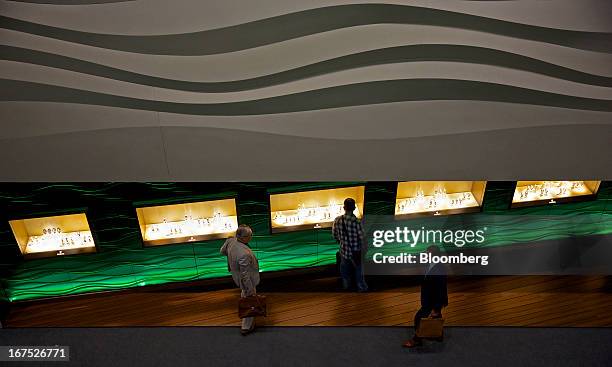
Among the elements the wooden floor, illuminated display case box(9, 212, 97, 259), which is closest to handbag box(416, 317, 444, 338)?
the wooden floor

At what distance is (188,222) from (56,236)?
162 cm

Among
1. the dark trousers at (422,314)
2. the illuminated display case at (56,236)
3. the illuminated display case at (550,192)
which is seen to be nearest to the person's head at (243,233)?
the illuminated display case at (56,236)

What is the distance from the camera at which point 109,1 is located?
4.39m

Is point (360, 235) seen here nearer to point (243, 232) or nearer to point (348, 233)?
point (348, 233)

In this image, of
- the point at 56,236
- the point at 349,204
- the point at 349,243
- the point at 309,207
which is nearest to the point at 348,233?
the point at 349,243

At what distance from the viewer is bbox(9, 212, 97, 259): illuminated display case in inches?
232

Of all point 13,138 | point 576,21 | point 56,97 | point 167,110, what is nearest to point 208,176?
Result: point 167,110

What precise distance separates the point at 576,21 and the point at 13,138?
18.5 feet

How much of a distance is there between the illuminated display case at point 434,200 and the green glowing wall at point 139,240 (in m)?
0.21

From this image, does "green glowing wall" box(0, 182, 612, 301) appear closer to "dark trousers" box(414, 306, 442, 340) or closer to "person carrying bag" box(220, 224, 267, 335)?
"person carrying bag" box(220, 224, 267, 335)

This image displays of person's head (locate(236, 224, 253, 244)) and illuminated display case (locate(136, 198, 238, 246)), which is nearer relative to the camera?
person's head (locate(236, 224, 253, 244))

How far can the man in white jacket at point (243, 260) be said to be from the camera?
5.29 meters

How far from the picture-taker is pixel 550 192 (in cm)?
643

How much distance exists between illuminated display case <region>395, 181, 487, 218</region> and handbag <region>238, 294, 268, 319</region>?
2.08 meters
